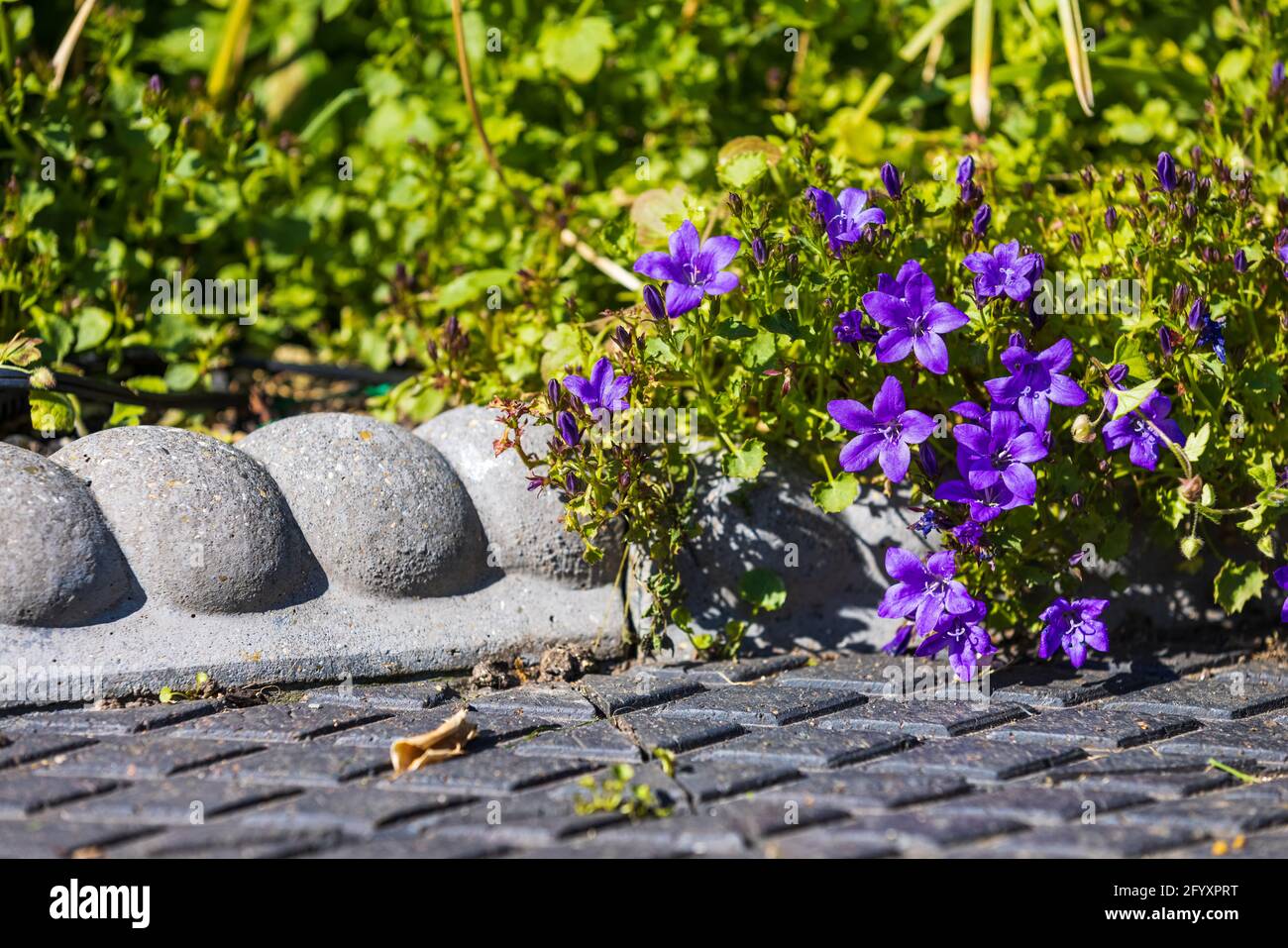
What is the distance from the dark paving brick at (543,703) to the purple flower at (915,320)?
0.96 m

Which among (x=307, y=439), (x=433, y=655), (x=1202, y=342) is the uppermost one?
(x=1202, y=342)

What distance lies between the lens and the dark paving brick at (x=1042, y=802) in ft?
6.96

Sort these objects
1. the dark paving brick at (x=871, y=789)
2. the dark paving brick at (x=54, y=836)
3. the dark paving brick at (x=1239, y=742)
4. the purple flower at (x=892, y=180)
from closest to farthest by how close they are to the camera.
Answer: the dark paving brick at (x=54, y=836) < the dark paving brick at (x=871, y=789) < the dark paving brick at (x=1239, y=742) < the purple flower at (x=892, y=180)

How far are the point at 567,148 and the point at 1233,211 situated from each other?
6.70 ft

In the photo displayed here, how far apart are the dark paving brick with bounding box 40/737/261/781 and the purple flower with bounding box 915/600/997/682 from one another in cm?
142

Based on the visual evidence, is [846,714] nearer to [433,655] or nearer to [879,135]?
[433,655]

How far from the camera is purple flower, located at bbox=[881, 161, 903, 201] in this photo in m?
→ 2.78

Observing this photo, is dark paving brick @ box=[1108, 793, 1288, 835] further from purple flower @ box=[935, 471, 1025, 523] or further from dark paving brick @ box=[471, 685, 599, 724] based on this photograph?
dark paving brick @ box=[471, 685, 599, 724]

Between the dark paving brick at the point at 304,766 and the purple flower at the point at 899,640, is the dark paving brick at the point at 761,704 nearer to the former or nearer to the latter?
the purple flower at the point at 899,640

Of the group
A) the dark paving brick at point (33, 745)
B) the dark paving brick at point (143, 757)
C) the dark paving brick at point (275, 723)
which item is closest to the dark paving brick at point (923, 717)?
the dark paving brick at point (275, 723)

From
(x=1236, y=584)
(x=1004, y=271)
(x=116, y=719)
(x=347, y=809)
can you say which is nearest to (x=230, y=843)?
(x=347, y=809)
